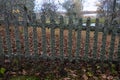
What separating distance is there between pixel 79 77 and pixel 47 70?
2.67 feet

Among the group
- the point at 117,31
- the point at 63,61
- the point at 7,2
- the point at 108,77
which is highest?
the point at 7,2

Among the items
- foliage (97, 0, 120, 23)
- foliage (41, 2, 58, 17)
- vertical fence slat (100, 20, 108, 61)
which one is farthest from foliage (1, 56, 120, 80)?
foliage (97, 0, 120, 23)

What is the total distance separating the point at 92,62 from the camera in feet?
18.2

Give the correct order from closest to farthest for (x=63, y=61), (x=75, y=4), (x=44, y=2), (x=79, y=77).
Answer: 1. (x=79, y=77)
2. (x=63, y=61)
3. (x=44, y=2)
4. (x=75, y=4)

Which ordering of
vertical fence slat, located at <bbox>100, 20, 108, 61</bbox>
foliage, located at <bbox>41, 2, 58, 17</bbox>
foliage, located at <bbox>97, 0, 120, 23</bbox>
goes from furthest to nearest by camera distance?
foliage, located at <bbox>97, 0, 120, 23</bbox> < foliage, located at <bbox>41, 2, 58, 17</bbox> < vertical fence slat, located at <bbox>100, 20, 108, 61</bbox>

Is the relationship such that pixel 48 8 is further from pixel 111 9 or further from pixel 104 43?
pixel 104 43

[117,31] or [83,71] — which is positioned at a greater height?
[117,31]

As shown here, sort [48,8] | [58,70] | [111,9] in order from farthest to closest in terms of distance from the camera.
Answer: [111,9]
[48,8]
[58,70]

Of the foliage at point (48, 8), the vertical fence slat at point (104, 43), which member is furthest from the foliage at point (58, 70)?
the foliage at point (48, 8)

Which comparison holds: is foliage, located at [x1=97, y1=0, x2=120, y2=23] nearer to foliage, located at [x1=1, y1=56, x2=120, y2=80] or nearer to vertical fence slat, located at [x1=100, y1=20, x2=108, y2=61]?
vertical fence slat, located at [x1=100, y1=20, x2=108, y2=61]

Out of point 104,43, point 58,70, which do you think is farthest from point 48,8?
point 58,70

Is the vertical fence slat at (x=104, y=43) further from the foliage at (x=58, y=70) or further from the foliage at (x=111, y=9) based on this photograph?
the foliage at (x=111, y=9)

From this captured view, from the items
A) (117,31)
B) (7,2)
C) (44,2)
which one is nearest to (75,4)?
(44,2)

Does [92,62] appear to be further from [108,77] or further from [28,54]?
[28,54]
